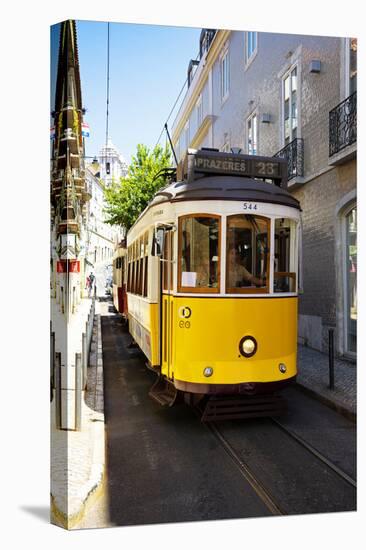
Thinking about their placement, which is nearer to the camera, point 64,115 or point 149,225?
point 64,115

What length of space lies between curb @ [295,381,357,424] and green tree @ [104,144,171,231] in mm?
3753

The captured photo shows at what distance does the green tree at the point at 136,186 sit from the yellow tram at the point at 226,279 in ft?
2.13

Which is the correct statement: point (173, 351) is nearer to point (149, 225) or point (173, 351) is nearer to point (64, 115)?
point (149, 225)

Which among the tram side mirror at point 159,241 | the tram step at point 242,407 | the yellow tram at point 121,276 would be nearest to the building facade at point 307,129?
the tram side mirror at point 159,241

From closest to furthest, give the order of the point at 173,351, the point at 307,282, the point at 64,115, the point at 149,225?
the point at 64,115 < the point at 173,351 < the point at 149,225 < the point at 307,282

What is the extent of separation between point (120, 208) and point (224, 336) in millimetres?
4943

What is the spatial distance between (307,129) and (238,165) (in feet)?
14.8

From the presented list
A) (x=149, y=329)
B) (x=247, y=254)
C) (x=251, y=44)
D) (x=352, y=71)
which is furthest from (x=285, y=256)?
(x=352, y=71)

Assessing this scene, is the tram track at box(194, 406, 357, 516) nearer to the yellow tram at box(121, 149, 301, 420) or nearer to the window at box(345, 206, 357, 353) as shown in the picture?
the yellow tram at box(121, 149, 301, 420)

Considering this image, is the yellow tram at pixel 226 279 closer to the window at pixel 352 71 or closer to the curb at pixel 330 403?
the curb at pixel 330 403

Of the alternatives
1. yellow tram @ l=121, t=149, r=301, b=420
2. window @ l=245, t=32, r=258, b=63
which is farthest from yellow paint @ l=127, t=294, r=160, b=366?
window @ l=245, t=32, r=258, b=63

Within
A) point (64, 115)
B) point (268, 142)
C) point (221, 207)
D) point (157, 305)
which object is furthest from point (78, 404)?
point (268, 142)

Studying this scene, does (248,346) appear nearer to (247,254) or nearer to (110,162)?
(247,254)

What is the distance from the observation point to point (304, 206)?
1003cm
